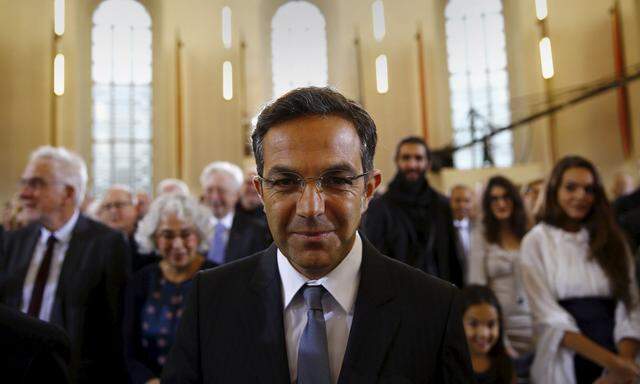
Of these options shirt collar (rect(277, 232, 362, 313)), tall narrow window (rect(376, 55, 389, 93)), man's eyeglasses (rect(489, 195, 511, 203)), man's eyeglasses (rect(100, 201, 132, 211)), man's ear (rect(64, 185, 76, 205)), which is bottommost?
shirt collar (rect(277, 232, 362, 313))

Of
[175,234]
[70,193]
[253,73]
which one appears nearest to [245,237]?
[175,234]

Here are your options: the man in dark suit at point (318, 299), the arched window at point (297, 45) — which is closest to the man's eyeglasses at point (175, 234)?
the man in dark suit at point (318, 299)

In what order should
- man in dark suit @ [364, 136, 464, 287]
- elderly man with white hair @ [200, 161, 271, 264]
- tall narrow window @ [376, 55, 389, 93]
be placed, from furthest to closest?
tall narrow window @ [376, 55, 389, 93]
elderly man with white hair @ [200, 161, 271, 264]
man in dark suit @ [364, 136, 464, 287]

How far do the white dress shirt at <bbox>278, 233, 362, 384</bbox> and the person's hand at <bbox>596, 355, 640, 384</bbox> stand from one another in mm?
1666

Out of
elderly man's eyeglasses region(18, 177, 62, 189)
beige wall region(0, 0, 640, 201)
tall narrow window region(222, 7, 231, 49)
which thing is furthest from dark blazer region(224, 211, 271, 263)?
tall narrow window region(222, 7, 231, 49)

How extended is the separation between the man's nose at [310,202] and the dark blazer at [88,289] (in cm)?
156

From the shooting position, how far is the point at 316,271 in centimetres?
114

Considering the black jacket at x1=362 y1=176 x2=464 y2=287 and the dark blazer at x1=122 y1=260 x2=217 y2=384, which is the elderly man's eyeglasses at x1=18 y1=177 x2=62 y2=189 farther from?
the black jacket at x1=362 y1=176 x2=464 y2=287

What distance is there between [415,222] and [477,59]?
9721 mm

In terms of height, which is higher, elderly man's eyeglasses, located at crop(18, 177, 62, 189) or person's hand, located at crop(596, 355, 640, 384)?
elderly man's eyeglasses, located at crop(18, 177, 62, 189)

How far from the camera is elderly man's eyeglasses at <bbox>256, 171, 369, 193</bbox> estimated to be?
3.60 feet

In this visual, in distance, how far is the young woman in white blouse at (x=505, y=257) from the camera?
3193 mm

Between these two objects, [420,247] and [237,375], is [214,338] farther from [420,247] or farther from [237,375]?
[420,247]

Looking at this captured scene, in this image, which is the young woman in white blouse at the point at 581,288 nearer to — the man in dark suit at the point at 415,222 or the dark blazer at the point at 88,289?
the man in dark suit at the point at 415,222
